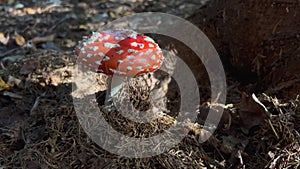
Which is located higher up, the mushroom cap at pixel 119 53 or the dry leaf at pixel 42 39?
the mushroom cap at pixel 119 53

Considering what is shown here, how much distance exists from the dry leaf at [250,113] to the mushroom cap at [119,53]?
2.41 ft

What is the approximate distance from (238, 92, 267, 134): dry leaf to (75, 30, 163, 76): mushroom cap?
2.41 feet

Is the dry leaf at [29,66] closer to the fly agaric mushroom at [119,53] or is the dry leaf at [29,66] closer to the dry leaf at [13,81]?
the dry leaf at [13,81]

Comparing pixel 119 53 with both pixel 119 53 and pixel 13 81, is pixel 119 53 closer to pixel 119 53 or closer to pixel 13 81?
pixel 119 53

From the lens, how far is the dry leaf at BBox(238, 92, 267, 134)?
2.63m

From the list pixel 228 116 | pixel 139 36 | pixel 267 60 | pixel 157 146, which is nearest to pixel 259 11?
pixel 267 60

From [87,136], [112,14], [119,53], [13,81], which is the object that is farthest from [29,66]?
[112,14]

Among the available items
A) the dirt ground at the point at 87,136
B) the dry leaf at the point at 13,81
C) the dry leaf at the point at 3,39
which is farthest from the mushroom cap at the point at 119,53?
the dry leaf at the point at 3,39

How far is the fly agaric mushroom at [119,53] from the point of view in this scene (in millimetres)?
2430

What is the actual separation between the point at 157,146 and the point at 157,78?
3.36 feet

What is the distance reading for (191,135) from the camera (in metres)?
2.65

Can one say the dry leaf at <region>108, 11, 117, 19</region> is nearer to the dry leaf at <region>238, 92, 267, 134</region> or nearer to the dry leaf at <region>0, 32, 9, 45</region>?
the dry leaf at <region>0, 32, 9, 45</region>

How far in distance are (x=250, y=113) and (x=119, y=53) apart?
1036 mm

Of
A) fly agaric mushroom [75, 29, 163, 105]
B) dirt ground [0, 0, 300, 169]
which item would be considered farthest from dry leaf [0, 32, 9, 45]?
fly agaric mushroom [75, 29, 163, 105]
